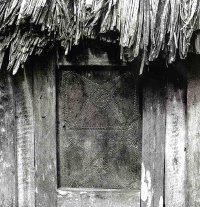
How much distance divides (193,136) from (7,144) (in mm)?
808

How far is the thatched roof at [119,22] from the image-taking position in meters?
1.80

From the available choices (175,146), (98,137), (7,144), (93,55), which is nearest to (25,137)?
(7,144)

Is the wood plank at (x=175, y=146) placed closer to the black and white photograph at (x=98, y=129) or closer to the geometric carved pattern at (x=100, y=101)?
the black and white photograph at (x=98, y=129)

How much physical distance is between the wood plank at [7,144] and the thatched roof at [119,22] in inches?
12.7

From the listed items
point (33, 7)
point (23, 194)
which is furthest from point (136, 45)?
point (23, 194)

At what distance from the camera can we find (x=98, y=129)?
2.16 m

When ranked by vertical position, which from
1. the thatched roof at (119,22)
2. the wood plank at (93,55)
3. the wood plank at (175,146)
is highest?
the thatched roof at (119,22)

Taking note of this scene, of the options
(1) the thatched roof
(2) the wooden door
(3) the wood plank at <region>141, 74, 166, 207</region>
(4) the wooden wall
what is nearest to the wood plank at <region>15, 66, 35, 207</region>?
(4) the wooden wall

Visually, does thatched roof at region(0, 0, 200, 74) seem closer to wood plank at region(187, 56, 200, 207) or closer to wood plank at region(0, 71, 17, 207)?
wood plank at region(187, 56, 200, 207)

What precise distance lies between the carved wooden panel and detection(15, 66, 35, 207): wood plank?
0.13 meters

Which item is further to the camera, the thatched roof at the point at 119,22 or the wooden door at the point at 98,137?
the wooden door at the point at 98,137

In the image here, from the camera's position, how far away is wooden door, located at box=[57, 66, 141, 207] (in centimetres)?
214

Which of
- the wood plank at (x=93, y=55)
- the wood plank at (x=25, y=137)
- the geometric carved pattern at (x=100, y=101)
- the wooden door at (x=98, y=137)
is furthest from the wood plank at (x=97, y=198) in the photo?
the wood plank at (x=93, y=55)

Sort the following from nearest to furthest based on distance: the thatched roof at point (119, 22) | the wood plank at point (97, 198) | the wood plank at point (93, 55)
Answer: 1. the thatched roof at point (119, 22)
2. the wood plank at point (93, 55)
3. the wood plank at point (97, 198)
